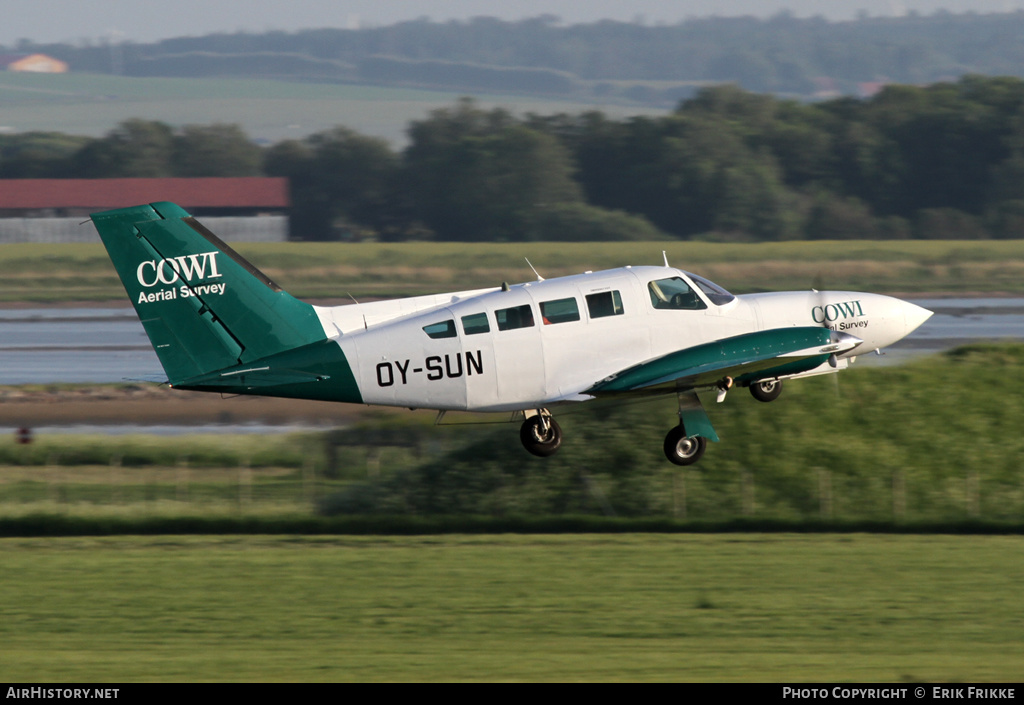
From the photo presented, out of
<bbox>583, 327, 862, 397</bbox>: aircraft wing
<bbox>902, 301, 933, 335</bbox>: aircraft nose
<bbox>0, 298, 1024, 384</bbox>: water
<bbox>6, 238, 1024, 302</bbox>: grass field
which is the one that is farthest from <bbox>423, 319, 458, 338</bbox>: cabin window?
<bbox>6, 238, 1024, 302</bbox>: grass field

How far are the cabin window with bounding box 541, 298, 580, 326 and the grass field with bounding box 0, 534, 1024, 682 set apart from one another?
215 inches

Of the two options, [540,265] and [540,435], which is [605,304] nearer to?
[540,435]

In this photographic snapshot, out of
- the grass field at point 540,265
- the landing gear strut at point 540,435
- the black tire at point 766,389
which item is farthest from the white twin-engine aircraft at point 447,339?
the grass field at point 540,265

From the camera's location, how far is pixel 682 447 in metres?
24.0

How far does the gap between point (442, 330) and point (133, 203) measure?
10236 centimetres

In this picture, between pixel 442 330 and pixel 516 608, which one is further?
pixel 516 608

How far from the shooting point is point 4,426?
147 feet

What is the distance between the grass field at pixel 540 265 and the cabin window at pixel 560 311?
56.6 metres

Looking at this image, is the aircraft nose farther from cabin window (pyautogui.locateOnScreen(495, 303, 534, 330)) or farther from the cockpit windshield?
cabin window (pyautogui.locateOnScreen(495, 303, 534, 330))

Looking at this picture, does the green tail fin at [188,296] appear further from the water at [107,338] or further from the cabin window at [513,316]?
the water at [107,338]

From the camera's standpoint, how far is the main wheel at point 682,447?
940 inches

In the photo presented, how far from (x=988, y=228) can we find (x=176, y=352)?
98.7 meters

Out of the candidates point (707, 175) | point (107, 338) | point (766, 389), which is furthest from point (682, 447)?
point (707, 175)

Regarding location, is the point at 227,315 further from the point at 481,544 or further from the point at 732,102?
the point at 732,102
